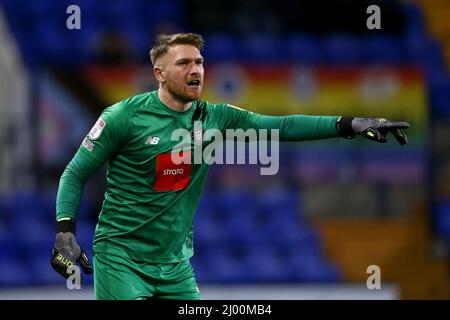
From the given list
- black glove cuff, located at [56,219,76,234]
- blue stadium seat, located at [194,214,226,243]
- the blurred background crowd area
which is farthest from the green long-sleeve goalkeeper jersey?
blue stadium seat, located at [194,214,226,243]

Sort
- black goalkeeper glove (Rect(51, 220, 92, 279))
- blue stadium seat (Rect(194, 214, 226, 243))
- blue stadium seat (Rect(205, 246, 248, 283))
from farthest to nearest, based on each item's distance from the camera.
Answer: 1. blue stadium seat (Rect(194, 214, 226, 243))
2. blue stadium seat (Rect(205, 246, 248, 283))
3. black goalkeeper glove (Rect(51, 220, 92, 279))

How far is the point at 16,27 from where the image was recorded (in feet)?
44.3

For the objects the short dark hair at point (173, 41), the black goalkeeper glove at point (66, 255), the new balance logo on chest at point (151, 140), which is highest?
the short dark hair at point (173, 41)

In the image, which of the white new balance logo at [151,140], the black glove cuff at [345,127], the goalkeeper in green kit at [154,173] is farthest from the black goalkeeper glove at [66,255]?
the black glove cuff at [345,127]

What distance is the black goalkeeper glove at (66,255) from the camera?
18.0 feet

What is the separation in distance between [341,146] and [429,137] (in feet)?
3.56

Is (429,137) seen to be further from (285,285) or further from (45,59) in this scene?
(45,59)

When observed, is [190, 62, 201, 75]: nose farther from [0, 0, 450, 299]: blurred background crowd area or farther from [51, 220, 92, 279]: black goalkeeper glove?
[0, 0, 450, 299]: blurred background crowd area

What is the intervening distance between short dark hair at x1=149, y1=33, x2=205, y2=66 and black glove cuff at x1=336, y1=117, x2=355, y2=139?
0.83 meters

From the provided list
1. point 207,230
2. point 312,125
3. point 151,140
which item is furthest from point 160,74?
point 207,230

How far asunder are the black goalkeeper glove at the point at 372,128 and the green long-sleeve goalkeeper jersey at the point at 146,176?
0.22 ft

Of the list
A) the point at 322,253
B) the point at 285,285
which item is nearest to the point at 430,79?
the point at 322,253

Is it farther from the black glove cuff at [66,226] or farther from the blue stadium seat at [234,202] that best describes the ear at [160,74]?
the blue stadium seat at [234,202]

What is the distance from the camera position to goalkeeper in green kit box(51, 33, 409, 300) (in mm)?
5715
